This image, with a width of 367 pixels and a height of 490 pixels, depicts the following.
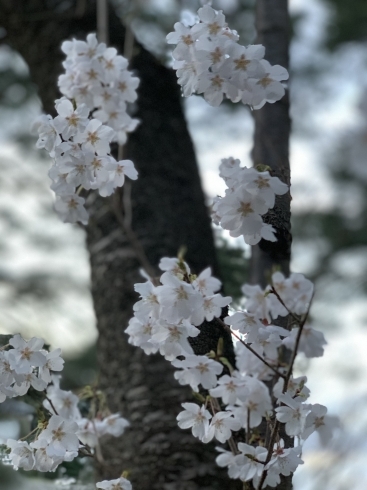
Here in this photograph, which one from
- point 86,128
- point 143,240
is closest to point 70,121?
point 86,128

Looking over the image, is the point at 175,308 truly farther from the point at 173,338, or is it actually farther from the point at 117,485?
the point at 117,485

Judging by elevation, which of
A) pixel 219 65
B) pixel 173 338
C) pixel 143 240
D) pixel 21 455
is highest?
pixel 143 240

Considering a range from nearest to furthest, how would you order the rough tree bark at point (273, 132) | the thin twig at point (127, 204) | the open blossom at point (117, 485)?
1. the open blossom at point (117, 485)
2. the rough tree bark at point (273, 132)
3. the thin twig at point (127, 204)

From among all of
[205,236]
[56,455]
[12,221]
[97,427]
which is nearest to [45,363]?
[56,455]

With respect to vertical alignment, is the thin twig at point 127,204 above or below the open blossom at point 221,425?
above

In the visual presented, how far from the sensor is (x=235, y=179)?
63 centimetres

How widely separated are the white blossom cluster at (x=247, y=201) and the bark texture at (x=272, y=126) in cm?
14

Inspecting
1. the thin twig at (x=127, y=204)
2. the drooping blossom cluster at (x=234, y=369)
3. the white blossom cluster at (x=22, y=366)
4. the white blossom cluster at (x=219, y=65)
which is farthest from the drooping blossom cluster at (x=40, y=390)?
the thin twig at (x=127, y=204)

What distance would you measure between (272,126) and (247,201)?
1.25 feet

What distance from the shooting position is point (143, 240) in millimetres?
1234

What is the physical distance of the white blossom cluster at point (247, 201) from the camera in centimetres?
61

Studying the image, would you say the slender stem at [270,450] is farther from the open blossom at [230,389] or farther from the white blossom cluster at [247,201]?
the white blossom cluster at [247,201]

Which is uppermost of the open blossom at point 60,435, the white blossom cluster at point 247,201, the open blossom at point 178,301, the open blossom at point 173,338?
the white blossom cluster at point 247,201

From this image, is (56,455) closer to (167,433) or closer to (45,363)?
(45,363)
